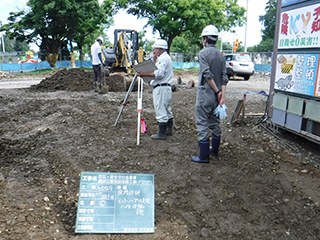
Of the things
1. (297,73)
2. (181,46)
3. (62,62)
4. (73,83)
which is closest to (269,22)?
(181,46)

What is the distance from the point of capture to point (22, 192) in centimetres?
371

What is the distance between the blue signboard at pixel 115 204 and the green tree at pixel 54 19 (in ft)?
86.4

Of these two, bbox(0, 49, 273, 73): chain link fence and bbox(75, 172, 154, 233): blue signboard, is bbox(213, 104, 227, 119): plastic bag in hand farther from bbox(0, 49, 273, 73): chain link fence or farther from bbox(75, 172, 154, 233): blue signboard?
bbox(0, 49, 273, 73): chain link fence

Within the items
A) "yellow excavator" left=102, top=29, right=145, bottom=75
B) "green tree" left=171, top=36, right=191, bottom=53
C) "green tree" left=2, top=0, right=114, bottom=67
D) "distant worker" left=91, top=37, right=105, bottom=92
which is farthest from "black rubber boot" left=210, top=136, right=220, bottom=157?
"green tree" left=171, top=36, right=191, bottom=53

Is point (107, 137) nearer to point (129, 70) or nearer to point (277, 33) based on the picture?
point (277, 33)

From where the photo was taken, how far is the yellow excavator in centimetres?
1442

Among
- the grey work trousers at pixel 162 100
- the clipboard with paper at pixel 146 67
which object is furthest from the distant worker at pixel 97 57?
the clipboard with paper at pixel 146 67

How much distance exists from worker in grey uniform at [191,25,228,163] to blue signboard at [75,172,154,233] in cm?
131

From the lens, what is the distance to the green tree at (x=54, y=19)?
27125 mm

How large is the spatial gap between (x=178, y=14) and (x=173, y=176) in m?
24.0

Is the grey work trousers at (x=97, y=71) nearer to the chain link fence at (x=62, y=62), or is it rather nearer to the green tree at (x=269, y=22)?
the chain link fence at (x=62, y=62)

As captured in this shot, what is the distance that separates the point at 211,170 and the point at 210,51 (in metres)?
1.80

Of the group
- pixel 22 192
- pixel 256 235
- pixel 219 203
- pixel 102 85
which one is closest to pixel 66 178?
pixel 22 192

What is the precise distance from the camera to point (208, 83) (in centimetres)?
439
